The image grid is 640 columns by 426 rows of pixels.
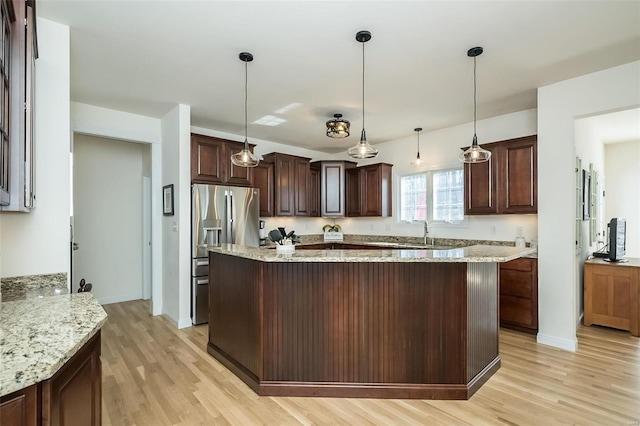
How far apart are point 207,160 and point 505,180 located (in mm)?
3843

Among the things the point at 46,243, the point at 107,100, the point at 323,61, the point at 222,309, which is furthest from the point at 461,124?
the point at 46,243

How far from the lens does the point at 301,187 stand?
5793 mm

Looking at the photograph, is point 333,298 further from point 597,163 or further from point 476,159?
point 597,163

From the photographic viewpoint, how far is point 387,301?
242cm

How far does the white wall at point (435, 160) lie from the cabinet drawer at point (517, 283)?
0.70 meters

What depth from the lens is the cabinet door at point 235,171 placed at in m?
4.59

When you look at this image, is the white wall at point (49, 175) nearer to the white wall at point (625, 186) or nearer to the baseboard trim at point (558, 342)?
the baseboard trim at point (558, 342)

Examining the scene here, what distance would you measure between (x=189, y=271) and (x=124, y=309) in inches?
60.1

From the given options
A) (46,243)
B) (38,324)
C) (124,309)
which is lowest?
(124,309)

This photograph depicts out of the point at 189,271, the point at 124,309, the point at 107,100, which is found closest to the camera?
the point at 107,100

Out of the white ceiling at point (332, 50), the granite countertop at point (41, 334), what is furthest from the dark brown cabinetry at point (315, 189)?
the granite countertop at point (41, 334)

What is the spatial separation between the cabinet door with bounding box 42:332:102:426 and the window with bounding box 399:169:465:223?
474cm

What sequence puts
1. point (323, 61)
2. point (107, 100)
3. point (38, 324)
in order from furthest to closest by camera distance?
point (107, 100), point (323, 61), point (38, 324)

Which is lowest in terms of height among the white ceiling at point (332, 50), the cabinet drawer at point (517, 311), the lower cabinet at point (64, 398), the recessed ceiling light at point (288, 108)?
the cabinet drawer at point (517, 311)
